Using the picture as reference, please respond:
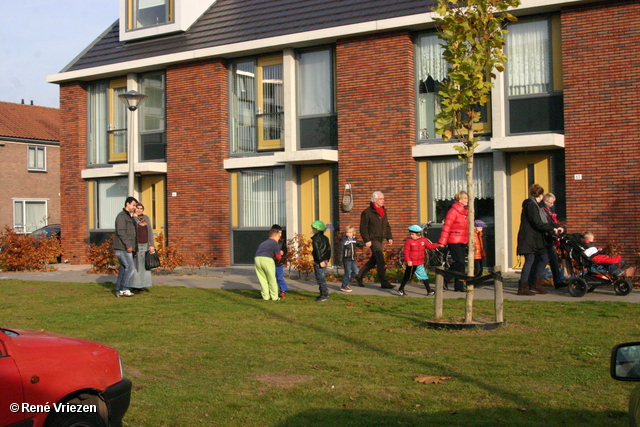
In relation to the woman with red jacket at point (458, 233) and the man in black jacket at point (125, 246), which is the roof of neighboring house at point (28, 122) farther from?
the woman with red jacket at point (458, 233)

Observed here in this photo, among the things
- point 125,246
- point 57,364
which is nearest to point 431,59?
point 125,246

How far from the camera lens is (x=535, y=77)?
17.0 m

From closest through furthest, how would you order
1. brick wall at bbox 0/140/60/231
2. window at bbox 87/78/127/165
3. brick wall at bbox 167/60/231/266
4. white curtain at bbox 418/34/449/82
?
white curtain at bbox 418/34/449/82 < brick wall at bbox 167/60/231/266 < window at bbox 87/78/127/165 < brick wall at bbox 0/140/60/231

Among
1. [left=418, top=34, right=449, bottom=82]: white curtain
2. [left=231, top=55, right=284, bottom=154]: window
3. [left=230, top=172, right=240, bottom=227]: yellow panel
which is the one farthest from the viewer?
[left=230, top=172, right=240, bottom=227]: yellow panel

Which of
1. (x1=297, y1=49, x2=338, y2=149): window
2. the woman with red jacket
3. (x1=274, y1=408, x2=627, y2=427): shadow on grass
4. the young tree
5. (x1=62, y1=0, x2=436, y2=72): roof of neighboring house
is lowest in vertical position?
(x1=274, y1=408, x2=627, y2=427): shadow on grass

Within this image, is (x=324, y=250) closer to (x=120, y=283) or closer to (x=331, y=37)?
(x=120, y=283)

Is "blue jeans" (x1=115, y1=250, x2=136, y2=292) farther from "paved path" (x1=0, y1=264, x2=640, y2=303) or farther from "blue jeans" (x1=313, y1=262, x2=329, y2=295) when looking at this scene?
"blue jeans" (x1=313, y1=262, x2=329, y2=295)

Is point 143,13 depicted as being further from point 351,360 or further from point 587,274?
point 351,360

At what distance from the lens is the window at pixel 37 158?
4134 cm

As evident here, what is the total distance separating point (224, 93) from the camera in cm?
2123

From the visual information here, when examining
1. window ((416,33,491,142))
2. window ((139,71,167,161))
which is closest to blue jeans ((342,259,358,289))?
window ((416,33,491,142))

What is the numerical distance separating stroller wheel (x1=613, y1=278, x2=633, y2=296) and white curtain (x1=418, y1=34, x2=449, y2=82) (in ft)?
24.1

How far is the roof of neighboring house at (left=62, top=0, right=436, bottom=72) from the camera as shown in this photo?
18.8 metres

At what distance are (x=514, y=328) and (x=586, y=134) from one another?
25.5ft
